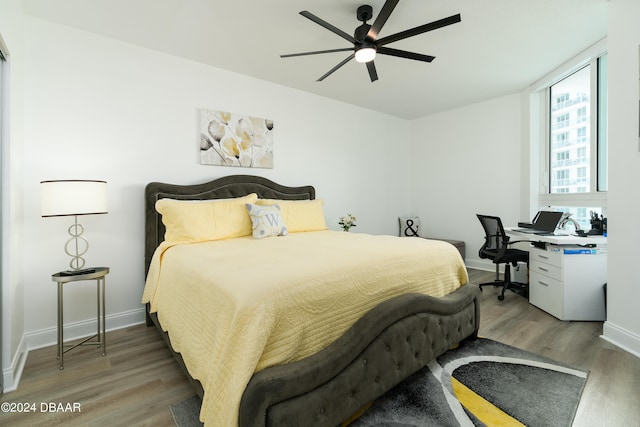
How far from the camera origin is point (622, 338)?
2203mm

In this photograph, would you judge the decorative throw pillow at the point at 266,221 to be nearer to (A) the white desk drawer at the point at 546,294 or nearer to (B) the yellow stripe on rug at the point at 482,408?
(B) the yellow stripe on rug at the point at 482,408

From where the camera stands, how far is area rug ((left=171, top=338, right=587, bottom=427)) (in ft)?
4.83

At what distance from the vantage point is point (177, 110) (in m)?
3.03

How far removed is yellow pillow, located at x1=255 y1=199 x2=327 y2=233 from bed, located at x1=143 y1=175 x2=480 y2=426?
101cm

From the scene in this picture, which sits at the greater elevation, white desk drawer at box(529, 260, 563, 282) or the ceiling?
the ceiling

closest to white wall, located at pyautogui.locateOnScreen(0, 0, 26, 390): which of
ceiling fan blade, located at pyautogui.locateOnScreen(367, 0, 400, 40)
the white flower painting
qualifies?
the white flower painting

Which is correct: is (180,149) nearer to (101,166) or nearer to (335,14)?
(101,166)

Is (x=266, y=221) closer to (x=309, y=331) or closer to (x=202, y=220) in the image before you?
(x=202, y=220)

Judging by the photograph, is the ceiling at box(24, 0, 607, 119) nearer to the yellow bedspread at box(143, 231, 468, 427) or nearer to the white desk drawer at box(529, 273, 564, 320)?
the yellow bedspread at box(143, 231, 468, 427)

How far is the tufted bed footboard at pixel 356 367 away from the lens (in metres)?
1.11

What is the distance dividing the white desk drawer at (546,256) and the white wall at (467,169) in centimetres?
125

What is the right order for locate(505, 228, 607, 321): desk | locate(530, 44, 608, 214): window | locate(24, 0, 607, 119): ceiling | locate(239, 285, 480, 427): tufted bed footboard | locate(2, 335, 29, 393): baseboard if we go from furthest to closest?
1. locate(530, 44, 608, 214): window
2. locate(505, 228, 607, 321): desk
3. locate(24, 0, 607, 119): ceiling
4. locate(2, 335, 29, 393): baseboard
5. locate(239, 285, 480, 427): tufted bed footboard

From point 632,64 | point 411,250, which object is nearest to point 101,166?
point 411,250

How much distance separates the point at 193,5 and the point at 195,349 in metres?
2.42
